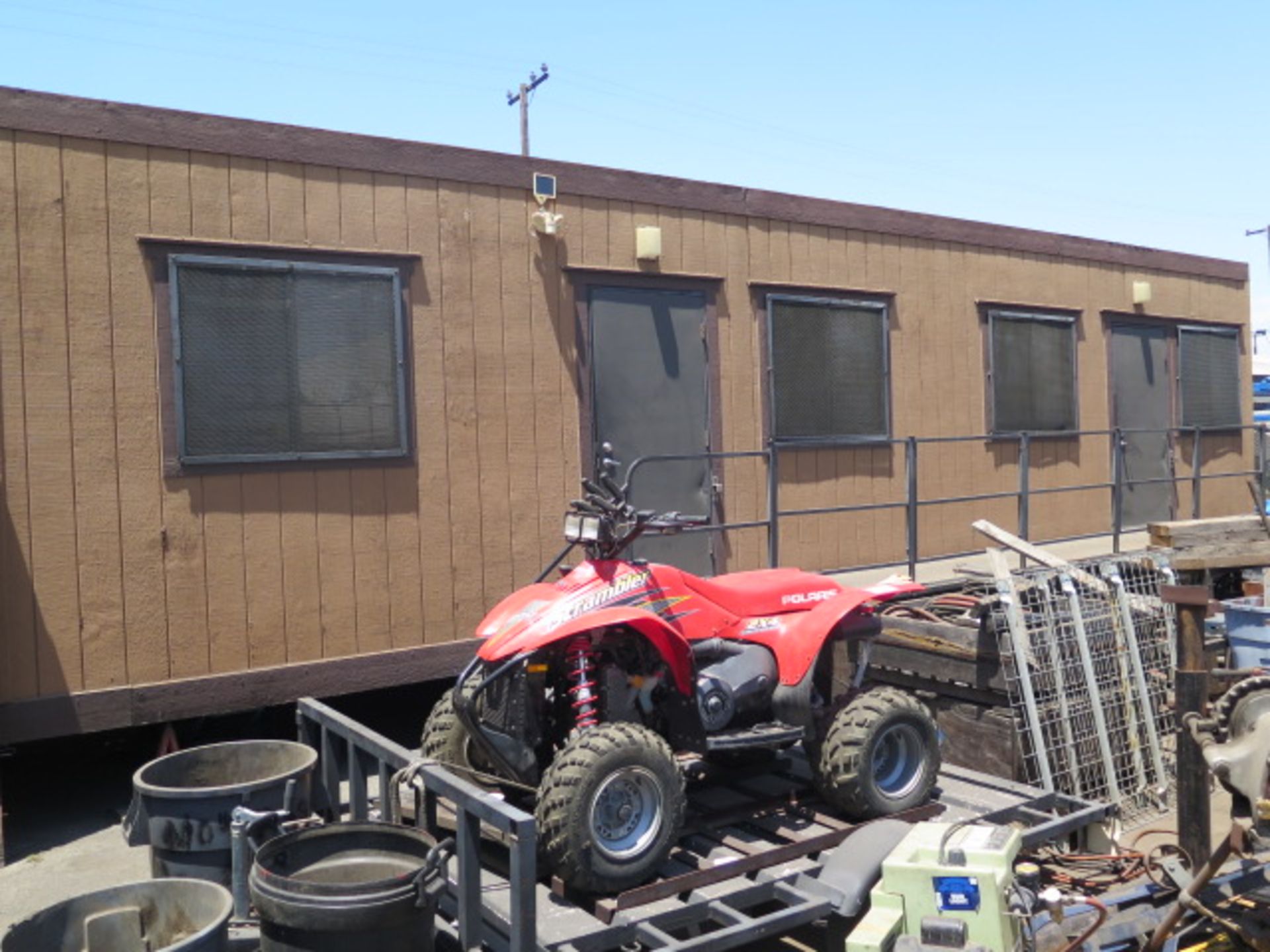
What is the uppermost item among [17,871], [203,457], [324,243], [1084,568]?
[324,243]

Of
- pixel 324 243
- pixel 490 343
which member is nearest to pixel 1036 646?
pixel 490 343

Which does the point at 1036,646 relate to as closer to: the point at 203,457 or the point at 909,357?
the point at 909,357

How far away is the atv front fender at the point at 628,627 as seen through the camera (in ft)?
12.6

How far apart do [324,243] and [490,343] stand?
104cm

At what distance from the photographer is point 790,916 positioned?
369cm

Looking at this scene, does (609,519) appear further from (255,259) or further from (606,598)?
(255,259)

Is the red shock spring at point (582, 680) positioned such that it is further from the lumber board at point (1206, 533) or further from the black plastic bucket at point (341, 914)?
the lumber board at point (1206, 533)

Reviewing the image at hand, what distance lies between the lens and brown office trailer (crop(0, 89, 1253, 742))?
5.31 m

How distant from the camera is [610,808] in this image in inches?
150

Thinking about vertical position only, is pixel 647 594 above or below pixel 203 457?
below

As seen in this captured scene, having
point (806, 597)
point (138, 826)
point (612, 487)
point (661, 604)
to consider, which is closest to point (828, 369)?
point (806, 597)

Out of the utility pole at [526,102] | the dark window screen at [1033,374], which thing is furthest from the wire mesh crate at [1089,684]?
the utility pole at [526,102]

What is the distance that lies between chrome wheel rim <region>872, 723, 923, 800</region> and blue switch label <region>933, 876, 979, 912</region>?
1061 mm

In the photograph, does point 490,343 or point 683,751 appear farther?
point 490,343
